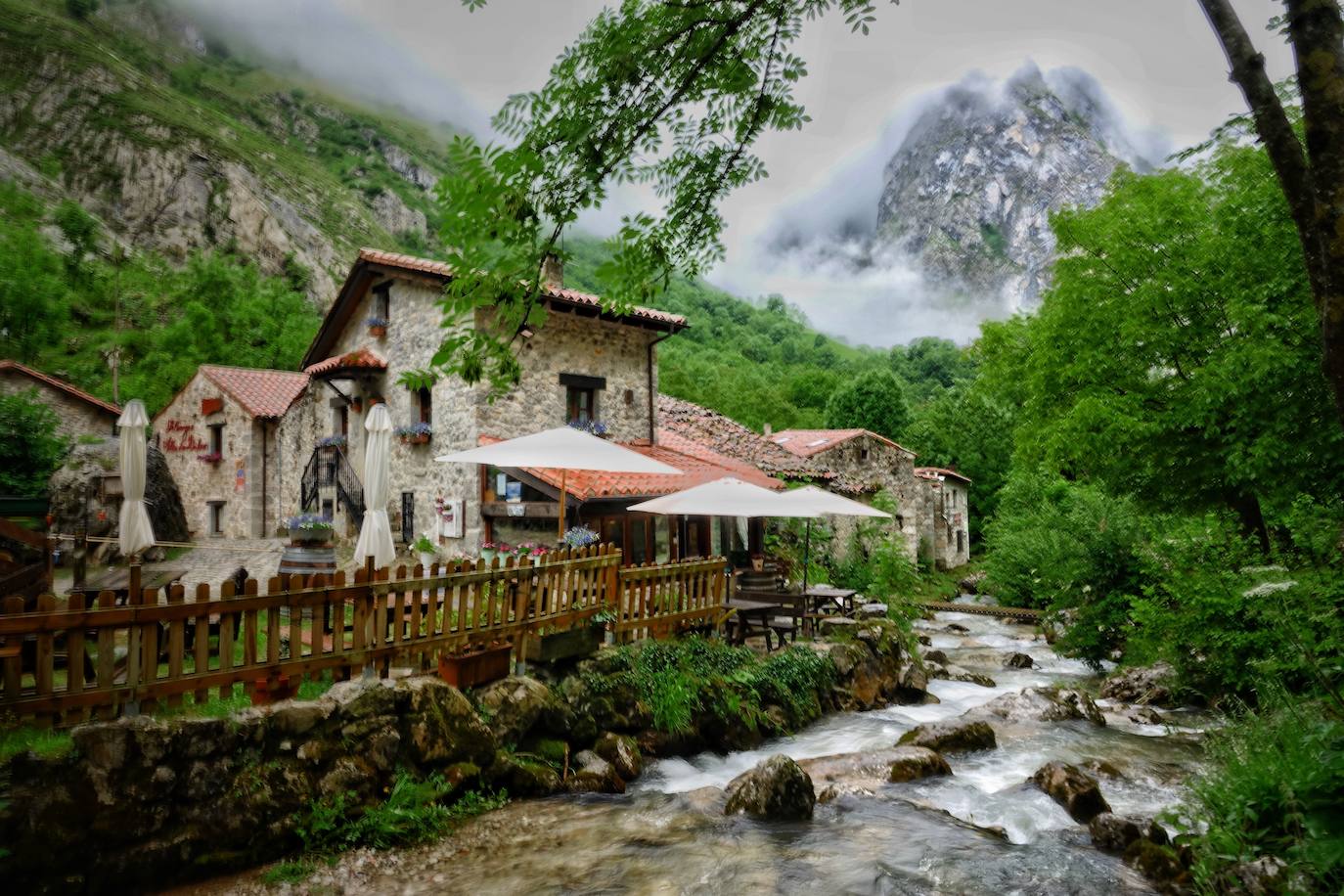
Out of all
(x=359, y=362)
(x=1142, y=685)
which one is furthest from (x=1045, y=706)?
(x=359, y=362)

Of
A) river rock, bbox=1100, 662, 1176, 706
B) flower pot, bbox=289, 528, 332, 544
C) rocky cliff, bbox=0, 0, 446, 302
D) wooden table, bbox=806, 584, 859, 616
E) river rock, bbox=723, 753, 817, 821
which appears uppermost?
rocky cliff, bbox=0, 0, 446, 302

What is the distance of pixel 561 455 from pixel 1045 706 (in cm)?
799

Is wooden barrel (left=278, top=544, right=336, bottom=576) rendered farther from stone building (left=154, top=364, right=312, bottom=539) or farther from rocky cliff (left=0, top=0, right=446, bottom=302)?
rocky cliff (left=0, top=0, right=446, bottom=302)

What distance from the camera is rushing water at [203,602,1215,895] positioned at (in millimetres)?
5379

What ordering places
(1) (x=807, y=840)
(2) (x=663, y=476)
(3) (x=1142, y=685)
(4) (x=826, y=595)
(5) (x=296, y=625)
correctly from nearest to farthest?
(5) (x=296, y=625)
(1) (x=807, y=840)
(3) (x=1142, y=685)
(4) (x=826, y=595)
(2) (x=663, y=476)

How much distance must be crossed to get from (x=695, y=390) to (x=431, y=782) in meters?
39.5

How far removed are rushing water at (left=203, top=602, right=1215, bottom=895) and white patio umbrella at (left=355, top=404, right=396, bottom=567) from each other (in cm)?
418

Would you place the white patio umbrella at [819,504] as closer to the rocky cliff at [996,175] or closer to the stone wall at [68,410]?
the stone wall at [68,410]

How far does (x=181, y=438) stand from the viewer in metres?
26.8

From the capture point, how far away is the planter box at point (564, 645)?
8.13m

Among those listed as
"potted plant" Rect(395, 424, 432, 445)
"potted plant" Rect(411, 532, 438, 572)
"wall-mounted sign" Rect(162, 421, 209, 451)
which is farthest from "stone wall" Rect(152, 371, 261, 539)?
"potted plant" Rect(411, 532, 438, 572)

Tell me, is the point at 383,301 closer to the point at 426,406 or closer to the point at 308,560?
the point at 426,406

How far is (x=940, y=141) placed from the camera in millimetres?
155250

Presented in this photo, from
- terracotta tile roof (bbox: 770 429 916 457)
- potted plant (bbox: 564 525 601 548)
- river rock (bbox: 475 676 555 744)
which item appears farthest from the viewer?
terracotta tile roof (bbox: 770 429 916 457)
